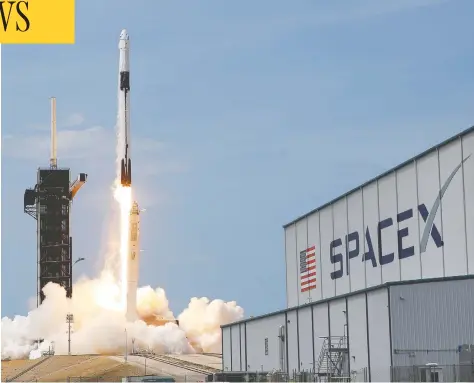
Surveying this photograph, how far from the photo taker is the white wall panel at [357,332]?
2827 inches

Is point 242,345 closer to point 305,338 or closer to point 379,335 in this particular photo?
point 305,338

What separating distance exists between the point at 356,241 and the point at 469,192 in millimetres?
18323

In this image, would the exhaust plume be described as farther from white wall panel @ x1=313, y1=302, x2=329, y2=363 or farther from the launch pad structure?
white wall panel @ x1=313, y1=302, x2=329, y2=363

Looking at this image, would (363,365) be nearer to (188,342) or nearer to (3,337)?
(188,342)

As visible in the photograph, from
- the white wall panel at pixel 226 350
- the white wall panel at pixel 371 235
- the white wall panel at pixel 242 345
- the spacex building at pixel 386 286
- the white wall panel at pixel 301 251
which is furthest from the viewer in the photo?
the white wall panel at pixel 226 350

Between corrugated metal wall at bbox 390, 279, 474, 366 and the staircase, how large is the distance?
8157 millimetres

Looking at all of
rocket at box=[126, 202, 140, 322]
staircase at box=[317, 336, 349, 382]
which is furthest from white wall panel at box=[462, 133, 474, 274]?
rocket at box=[126, 202, 140, 322]

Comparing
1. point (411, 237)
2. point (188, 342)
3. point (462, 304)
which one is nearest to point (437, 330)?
point (462, 304)

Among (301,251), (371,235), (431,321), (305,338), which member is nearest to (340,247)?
(371,235)

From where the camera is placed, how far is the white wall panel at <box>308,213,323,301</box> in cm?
9959

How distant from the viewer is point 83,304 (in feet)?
505

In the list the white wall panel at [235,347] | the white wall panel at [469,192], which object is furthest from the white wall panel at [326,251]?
the white wall panel at [469,192]

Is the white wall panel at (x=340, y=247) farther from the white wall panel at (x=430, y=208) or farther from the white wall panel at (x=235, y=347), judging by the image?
Answer: the white wall panel at (x=430, y=208)

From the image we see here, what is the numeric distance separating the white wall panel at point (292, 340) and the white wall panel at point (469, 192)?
715 inches
